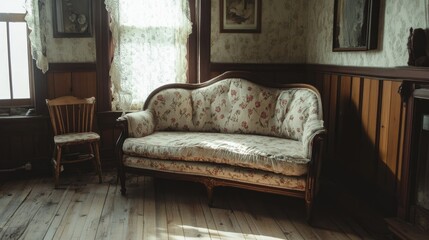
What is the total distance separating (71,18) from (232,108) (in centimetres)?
177

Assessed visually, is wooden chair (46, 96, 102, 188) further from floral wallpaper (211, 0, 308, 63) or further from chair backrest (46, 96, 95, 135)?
floral wallpaper (211, 0, 308, 63)

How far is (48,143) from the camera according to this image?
413 centimetres

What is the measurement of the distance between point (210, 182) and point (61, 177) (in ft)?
5.39

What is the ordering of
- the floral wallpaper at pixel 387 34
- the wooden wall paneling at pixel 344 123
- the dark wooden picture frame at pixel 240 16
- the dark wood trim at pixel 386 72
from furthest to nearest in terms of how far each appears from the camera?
the dark wooden picture frame at pixel 240 16 → the wooden wall paneling at pixel 344 123 → the floral wallpaper at pixel 387 34 → the dark wood trim at pixel 386 72

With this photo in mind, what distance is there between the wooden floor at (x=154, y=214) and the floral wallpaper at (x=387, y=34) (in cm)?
118

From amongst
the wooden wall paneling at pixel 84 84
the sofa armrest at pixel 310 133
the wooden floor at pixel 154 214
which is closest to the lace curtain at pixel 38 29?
the wooden wall paneling at pixel 84 84

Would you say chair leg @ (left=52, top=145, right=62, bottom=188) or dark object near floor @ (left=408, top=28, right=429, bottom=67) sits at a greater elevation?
dark object near floor @ (left=408, top=28, right=429, bottom=67)

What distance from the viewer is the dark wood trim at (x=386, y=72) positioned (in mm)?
2357

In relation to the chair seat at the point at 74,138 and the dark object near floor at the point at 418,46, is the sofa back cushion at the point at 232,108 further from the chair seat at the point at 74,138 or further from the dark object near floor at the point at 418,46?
the dark object near floor at the point at 418,46

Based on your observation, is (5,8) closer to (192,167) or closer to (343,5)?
(192,167)

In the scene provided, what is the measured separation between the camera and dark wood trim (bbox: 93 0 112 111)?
407 cm

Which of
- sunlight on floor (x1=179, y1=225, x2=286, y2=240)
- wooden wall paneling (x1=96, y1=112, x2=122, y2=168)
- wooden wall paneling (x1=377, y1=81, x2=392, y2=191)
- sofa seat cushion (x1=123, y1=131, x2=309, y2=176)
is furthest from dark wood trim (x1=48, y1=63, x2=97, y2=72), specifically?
wooden wall paneling (x1=377, y1=81, x2=392, y2=191)

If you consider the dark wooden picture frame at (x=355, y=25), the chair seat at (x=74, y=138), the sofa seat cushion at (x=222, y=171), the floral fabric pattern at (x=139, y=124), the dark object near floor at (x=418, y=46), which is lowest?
the sofa seat cushion at (x=222, y=171)

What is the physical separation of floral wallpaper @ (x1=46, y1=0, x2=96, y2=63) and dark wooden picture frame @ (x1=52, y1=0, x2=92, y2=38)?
44 millimetres
